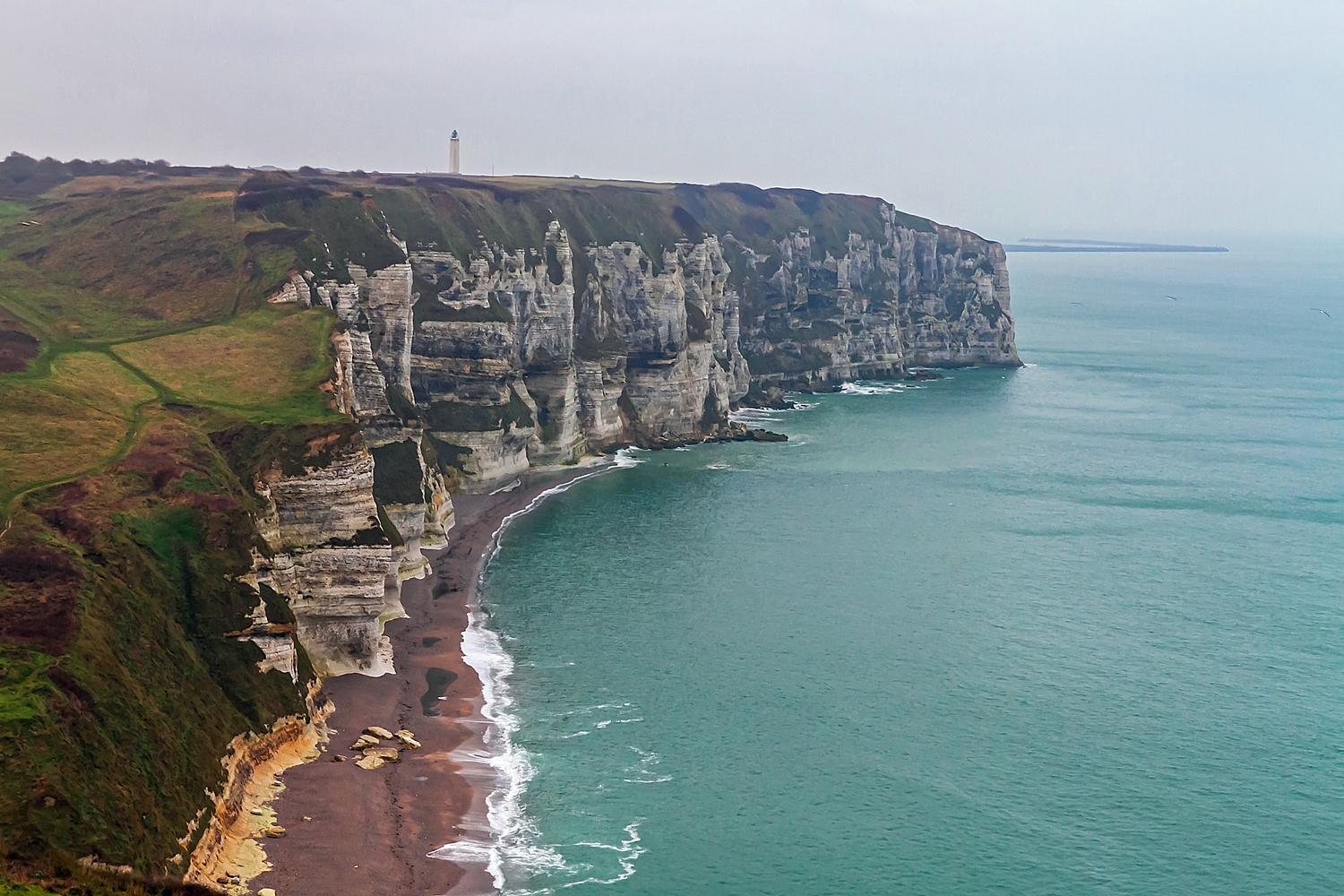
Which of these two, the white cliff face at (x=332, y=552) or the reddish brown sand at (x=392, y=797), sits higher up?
the white cliff face at (x=332, y=552)

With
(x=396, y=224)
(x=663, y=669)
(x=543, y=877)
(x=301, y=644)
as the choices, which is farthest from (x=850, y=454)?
(x=543, y=877)

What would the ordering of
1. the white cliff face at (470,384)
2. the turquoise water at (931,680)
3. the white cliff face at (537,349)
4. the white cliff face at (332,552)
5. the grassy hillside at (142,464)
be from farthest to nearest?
the white cliff face at (537,349), the white cliff face at (470,384), the white cliff face at (332,552), the turquoise water at (931,680), the grassy hillside at (142,464)

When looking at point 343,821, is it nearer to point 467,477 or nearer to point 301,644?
point 301,644

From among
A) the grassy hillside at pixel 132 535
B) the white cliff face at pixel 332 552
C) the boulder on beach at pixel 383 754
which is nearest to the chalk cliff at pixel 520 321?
the grassy hillside at pixel 132 535

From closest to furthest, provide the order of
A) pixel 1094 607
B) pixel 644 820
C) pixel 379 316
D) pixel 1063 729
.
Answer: pixel 644 820, pixel 1063 729, pixel 1094 607, pixel 379 316

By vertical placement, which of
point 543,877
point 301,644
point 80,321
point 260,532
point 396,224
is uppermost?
point 396,224

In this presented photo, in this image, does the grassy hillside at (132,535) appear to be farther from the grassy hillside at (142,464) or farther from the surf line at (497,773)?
the surf line at (497,773)

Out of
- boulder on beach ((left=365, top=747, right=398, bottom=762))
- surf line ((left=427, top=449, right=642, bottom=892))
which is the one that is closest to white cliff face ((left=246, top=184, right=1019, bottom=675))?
boulder on beach ((left=365, top=747, right=398, bottom=762))

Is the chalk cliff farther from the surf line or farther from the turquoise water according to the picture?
the surf line
